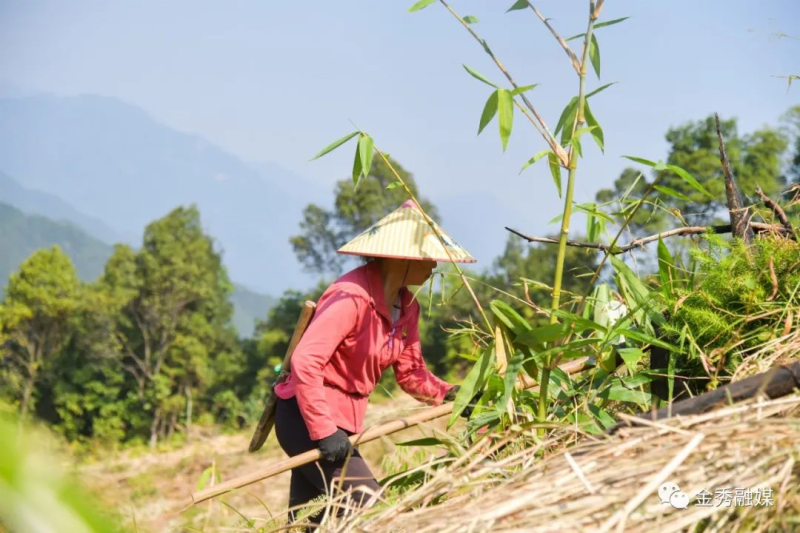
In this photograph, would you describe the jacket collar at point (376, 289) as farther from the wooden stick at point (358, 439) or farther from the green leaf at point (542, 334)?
the green leaf at point (542, 334)

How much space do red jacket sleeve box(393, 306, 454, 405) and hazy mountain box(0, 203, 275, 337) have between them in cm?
12518

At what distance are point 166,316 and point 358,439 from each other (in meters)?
23.0

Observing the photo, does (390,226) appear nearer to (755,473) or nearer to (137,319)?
(755,473)

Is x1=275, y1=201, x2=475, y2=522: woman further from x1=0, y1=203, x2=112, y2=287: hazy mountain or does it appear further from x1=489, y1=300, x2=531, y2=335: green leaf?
x1=0, y1=203, x2=112, y2=287: hazy mountain

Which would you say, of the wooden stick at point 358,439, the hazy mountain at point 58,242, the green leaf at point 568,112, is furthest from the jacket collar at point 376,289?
the hazy mountain at point 58,242

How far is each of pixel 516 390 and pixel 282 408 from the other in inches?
39.9

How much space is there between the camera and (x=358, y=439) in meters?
2.18

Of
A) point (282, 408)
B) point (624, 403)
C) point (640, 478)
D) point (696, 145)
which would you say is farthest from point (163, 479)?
point (696, 145)

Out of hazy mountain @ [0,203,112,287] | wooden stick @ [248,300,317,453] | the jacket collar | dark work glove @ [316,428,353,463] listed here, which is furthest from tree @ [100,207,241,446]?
hazy mountain @ [0,203,112,287]

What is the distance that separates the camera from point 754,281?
6.24 ft

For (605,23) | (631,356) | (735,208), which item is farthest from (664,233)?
(605,23)

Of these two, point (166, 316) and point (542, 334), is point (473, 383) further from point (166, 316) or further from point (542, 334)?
point (166, 316)

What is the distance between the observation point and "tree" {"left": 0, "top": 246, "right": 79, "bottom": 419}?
2278 cm

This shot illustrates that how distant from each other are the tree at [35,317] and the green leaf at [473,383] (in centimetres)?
2352
